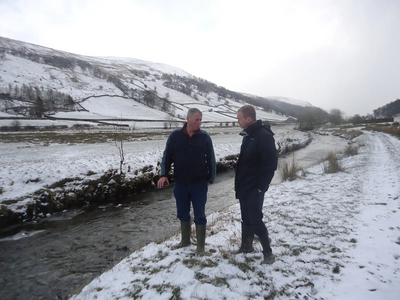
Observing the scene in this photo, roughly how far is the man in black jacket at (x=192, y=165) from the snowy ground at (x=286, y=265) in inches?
26.3

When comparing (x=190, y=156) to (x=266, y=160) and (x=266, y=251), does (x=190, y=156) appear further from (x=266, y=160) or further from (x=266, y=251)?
(x=266, y=251)

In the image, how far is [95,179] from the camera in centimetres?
1020

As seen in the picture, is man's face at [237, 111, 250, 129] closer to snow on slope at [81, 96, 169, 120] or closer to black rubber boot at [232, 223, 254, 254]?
black rubber boot at [232, 223, 254, 254]

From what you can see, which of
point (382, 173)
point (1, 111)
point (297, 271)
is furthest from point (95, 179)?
point (1, 111)

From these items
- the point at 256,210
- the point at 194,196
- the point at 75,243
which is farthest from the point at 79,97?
the point at 256,210

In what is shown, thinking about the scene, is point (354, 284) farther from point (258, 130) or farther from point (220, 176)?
point (220, 176)

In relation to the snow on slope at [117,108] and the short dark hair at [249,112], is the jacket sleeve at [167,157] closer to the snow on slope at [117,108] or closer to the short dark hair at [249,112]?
the short dark hair at [249,112]

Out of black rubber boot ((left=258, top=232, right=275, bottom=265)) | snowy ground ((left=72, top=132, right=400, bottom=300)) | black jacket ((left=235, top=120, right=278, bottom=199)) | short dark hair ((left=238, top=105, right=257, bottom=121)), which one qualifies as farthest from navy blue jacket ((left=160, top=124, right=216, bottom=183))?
snowy ground ((left=72, top=132, right=400, bottom=300))

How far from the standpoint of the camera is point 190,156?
3656 millimetres

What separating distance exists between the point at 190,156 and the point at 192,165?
0.16 meters

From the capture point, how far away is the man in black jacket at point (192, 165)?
365 centimetres

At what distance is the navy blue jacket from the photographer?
364cm

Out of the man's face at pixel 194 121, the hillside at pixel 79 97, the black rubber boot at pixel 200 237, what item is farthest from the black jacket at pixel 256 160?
the hillside at pixel 79 97

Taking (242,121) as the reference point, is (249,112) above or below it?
above
